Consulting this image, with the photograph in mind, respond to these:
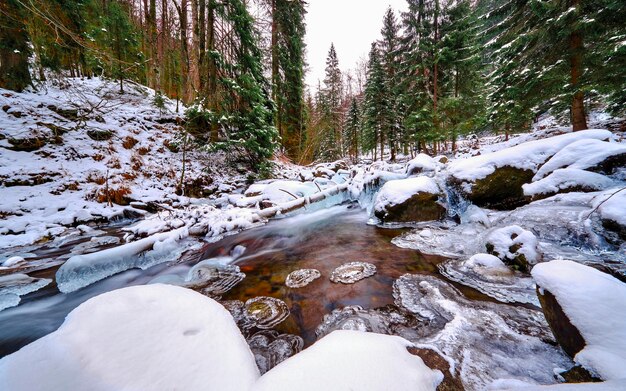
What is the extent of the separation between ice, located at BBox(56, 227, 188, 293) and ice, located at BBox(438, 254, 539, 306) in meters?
4.80

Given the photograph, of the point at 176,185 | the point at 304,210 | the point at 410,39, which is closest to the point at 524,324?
the point at 304,210

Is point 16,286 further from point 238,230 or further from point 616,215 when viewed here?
point 616,215

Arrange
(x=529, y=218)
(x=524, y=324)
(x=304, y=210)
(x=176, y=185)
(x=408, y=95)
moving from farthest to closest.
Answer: (x=408, y=95) < (x=176, y=185) < (x=304, y=210) < (x=529, y=218) < (x=524, y=324)

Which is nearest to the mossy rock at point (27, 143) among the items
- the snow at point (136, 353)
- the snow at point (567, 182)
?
the snow at point (136, 353)

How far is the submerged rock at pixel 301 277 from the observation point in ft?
10.6

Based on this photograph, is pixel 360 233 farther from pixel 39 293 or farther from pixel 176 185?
pixel 176 185

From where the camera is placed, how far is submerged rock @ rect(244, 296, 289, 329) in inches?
98.1

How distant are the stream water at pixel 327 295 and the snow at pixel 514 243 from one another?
76 cm

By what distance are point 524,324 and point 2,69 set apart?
1472 centimetres

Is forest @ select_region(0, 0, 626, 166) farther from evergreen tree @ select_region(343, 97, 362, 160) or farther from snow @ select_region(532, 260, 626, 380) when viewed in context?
evergreen tree @ select_region(343, 97, 362, 160)

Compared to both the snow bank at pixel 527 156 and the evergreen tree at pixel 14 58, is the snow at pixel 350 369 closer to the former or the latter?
the snow bank at pixel 527 156

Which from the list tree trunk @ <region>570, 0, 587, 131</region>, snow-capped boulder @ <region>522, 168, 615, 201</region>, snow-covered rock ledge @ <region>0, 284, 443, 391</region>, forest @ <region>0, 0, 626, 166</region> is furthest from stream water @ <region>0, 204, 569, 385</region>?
tree trunk @ <region>570, 0, 587, 131</region>

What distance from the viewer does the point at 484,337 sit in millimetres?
1959

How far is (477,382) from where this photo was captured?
5.09 ft
